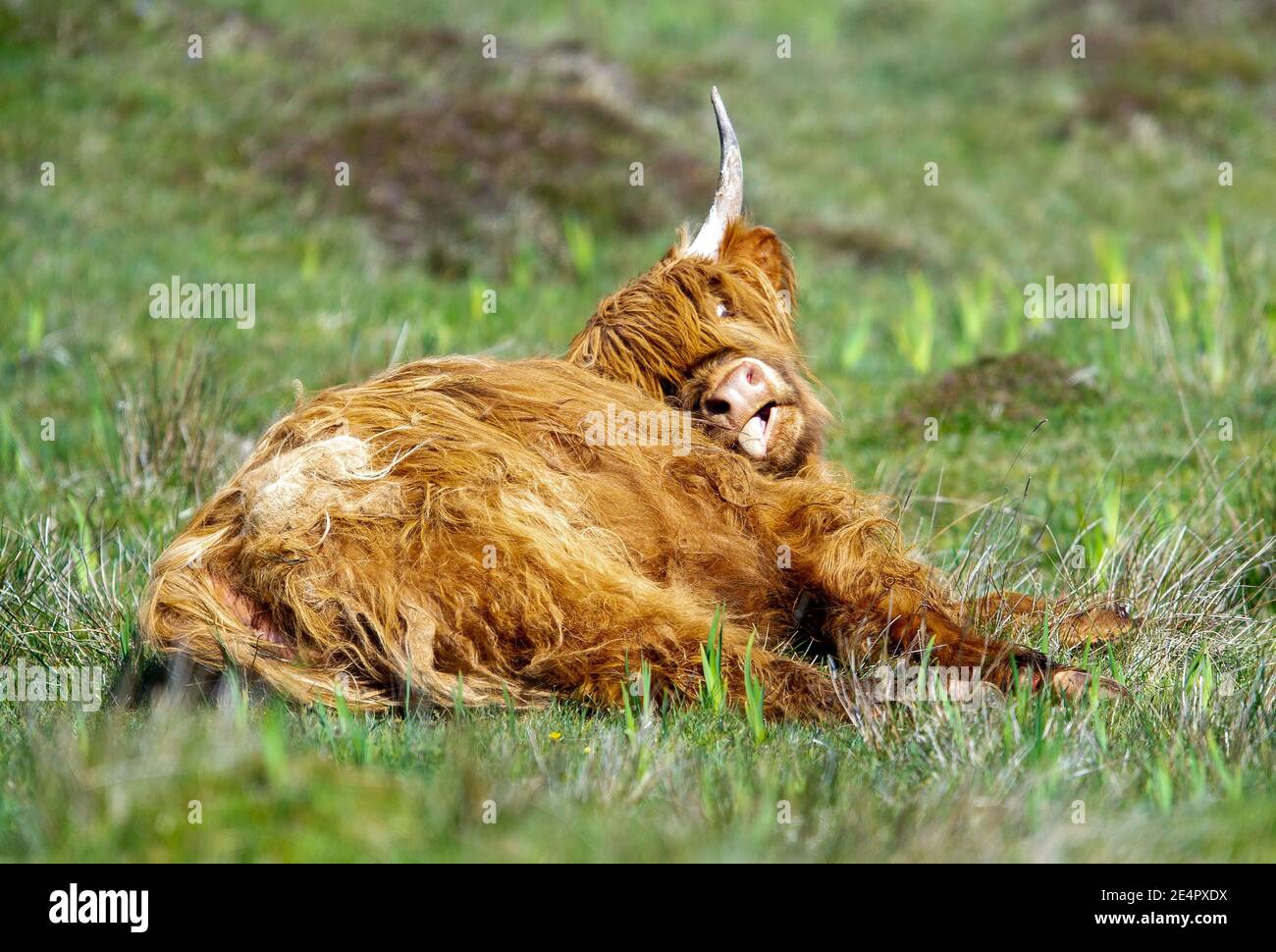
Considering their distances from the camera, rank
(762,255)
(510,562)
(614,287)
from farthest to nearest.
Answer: (614,287)
(762,255)
(510,562)

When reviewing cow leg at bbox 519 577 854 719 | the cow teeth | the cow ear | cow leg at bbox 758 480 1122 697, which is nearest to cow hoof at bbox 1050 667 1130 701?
cow leg at bbox 758 480 1122 697

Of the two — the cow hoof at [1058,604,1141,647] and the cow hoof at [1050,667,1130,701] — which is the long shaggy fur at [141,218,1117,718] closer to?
the cow hoof at [1050,667,1130,701]

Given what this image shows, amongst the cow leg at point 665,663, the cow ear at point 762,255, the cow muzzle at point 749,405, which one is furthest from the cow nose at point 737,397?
the cow leg at point 665,663

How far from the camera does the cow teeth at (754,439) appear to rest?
4.07 m

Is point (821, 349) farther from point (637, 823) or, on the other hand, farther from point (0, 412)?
point (637, 823)

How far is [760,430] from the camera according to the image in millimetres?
4129

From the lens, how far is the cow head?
413 cm

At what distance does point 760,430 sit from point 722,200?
2.86 feet

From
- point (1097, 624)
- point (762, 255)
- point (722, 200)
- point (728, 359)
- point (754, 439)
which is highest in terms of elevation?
point (722, 200)

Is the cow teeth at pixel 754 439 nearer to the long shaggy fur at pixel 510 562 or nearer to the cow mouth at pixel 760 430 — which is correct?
the cow mouth at pixel 760 430

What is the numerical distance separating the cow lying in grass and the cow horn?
62 centimetres

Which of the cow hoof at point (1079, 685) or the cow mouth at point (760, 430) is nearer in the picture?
the cow hoof at point (1079, 685)

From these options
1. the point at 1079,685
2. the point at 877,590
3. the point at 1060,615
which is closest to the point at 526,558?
the point at 877,590

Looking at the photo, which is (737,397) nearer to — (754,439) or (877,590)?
(754,439)
